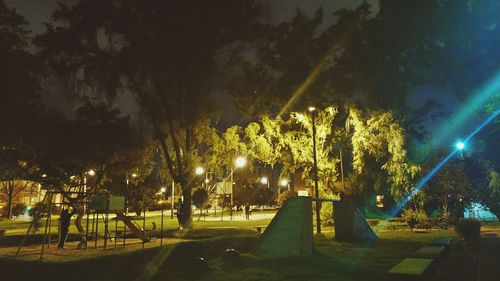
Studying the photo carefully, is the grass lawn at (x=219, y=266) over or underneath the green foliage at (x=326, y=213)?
underneath

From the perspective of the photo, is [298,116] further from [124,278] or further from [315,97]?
[124,278]

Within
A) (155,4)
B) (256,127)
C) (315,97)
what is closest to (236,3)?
(155,4)

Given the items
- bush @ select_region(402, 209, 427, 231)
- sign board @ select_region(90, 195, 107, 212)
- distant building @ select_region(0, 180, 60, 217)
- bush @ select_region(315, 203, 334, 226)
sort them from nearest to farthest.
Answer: sign board @ select_region(90, 195, 107, 212) → bush @ select_region(402, 209, 427, 231) → bush @ select_region(315, 203, 334, 226) → distant building @ select_region(0, 180, 60, 217)

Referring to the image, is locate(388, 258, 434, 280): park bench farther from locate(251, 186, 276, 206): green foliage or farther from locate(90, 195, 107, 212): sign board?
locate(251, 186, 276, 206): green foliage

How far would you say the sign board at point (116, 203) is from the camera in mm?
17908

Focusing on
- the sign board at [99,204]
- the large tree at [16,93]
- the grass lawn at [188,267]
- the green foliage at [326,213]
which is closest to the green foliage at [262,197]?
the green foliage at [326,213]

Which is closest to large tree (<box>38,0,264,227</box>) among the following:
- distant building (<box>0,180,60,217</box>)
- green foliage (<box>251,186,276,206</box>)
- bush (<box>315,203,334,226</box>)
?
bush (<box>315,203,334,226</box>)

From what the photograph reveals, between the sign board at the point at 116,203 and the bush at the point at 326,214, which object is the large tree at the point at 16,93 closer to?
the sign board at the point at 116,203

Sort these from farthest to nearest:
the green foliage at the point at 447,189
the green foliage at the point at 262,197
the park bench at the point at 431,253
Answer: the green foliage at the point at 262,197 → the green foliage at the point at 447,189 → the park bench at the point at 431,253

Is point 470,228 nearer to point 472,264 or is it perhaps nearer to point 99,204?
point 472,264

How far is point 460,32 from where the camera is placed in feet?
58.2

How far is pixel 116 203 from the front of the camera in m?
18.2

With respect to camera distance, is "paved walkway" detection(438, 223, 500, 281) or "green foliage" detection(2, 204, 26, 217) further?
"green foliage" detection(2, 204, 26, 217)

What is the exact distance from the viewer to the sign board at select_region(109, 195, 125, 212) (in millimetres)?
17908
